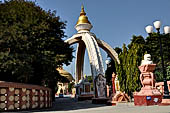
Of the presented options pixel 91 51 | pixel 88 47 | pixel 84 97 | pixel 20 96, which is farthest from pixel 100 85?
pixel 20 96

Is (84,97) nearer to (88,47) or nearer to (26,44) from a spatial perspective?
(88,47)

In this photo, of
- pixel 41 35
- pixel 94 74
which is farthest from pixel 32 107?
pixel 94 74

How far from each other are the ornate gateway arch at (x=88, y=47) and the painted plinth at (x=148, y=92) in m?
→ 13.7

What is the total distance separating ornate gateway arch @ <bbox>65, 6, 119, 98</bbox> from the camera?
25.8 meters

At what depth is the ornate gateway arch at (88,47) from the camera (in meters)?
25.8

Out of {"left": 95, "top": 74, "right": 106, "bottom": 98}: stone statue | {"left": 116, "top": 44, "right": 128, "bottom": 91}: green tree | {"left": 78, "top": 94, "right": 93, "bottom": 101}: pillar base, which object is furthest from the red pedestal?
{"left": 78, "top": 94, "right": 93, "bottom": 101}: pillar base

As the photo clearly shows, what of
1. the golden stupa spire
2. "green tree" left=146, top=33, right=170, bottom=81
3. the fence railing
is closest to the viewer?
the fence railing

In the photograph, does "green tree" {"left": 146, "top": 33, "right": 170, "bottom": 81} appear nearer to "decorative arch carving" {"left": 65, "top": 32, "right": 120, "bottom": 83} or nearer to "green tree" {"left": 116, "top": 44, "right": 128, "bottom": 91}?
"decorative arch carving" {"left": 65, "top": 32, "right": 120, "bottom": 83}

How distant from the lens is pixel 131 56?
13.6 m

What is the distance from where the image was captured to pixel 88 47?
27156 millimetres

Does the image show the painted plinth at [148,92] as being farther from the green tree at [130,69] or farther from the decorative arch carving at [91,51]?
the decorative arch carving at [91,51]

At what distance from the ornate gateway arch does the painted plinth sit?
1367 centimetres

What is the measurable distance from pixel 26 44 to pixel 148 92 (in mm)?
7595

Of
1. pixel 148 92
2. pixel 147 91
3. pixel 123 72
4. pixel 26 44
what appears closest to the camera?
pixel 148 92
